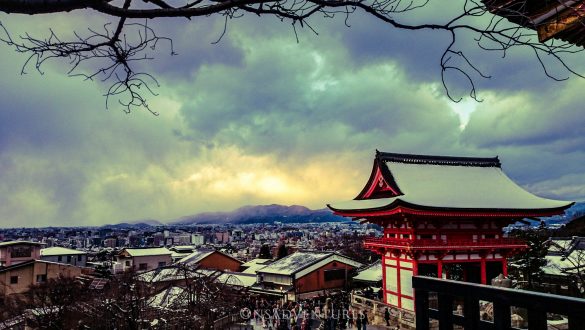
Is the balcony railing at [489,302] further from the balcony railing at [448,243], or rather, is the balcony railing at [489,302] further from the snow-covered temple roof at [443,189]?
the balcony railing at [448,243]

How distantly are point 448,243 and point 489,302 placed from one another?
18.3 metres

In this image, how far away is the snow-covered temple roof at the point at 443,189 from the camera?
64.9ft

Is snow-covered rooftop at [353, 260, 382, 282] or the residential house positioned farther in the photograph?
the residential house

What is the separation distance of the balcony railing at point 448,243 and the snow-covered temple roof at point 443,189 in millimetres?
1641

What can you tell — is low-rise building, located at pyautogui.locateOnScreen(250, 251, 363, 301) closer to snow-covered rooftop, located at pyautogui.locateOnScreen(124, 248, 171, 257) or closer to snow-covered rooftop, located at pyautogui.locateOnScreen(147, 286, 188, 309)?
snow-covered rooftop, located at pyautogui.locateOnScreen(147, 286, 188, 309)

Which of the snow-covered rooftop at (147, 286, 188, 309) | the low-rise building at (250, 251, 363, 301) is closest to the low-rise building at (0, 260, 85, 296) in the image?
the low-rise building at (250, 251, 363, 301)

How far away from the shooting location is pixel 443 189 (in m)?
21.5

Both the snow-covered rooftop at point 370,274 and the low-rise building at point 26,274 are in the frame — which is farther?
the snow-covered rooftop at point 370,274

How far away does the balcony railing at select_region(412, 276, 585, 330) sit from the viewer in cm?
186

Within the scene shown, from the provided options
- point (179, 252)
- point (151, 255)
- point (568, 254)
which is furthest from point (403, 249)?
point (179, 252)

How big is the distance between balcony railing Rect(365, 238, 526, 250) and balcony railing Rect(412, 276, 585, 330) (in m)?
16.9

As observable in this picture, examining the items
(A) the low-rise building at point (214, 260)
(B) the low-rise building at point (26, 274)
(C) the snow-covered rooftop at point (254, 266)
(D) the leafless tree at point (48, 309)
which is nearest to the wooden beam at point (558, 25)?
(D) the leafless tree at point (48, 309)

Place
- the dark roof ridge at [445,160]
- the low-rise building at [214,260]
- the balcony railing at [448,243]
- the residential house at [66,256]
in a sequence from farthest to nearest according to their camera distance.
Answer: the residential house at [66,256] → the low-rise building at [214,260] → the dark roof ridge at [445,160] → the balcony railing at [448,243]

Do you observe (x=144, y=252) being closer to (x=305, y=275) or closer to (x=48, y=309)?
(x=305, y=275)
